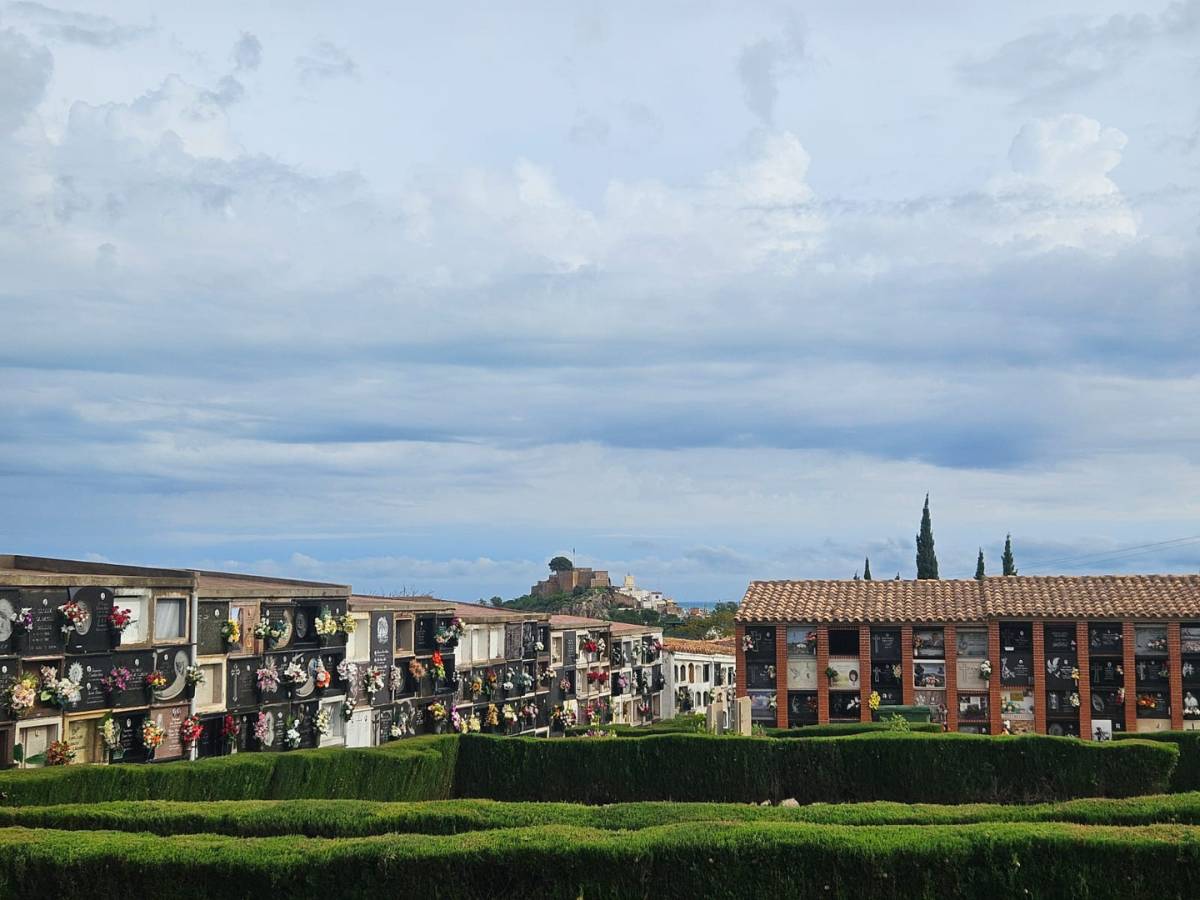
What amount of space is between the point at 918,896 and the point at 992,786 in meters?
17.3

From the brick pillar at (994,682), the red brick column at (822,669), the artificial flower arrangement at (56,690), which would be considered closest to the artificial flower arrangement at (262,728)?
the artificial flower arrangement at (56,690)

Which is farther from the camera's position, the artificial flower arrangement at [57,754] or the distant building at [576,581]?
the distant building at [576,581]

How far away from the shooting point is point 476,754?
33.1 m

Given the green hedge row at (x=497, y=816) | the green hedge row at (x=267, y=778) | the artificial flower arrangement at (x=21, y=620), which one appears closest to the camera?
the green hedge row at (x=497, y=816)

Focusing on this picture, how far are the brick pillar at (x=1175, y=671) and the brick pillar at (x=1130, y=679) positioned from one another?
1237 millimetres

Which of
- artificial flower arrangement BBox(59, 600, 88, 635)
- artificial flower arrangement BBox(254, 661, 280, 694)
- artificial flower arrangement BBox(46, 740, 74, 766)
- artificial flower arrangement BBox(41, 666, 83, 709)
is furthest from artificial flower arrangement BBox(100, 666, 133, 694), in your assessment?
artificial flower arrangement BBox(254, 661, 280, 694)

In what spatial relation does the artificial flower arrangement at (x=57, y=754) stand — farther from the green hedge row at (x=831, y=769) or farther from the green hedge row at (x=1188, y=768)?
the green hedge row at (x=1188, y=768)

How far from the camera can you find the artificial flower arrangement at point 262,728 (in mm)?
34688

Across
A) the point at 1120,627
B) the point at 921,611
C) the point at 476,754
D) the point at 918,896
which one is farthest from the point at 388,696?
the point at 918,896

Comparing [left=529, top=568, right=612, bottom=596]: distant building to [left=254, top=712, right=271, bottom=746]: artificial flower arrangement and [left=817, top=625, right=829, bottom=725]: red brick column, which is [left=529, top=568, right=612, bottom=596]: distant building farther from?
[left=254, top=712, right=271, bottom=746]: artificial flower arrangement

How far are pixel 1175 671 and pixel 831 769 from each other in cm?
2162

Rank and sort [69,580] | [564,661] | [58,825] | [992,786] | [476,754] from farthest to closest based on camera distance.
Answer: [564,661] → [476,754] → [992,786] → [69,580] → [58,825]

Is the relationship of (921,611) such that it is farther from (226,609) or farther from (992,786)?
(226,609)

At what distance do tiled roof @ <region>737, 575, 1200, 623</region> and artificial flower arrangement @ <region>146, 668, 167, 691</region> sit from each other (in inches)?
1002
